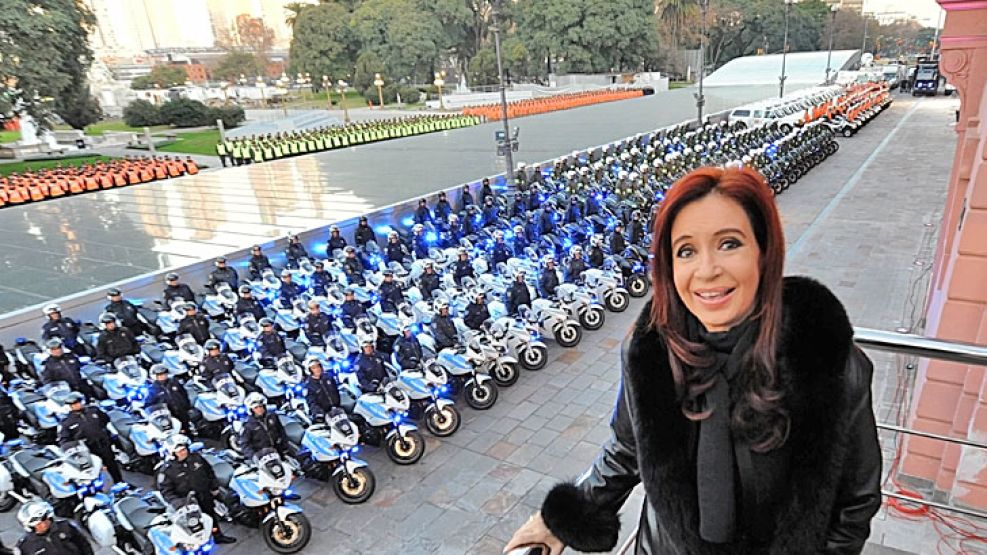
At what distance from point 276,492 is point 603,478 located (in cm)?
516

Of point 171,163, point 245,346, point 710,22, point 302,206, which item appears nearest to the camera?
point 245,346

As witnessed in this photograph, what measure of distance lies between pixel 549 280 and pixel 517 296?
2.93ft

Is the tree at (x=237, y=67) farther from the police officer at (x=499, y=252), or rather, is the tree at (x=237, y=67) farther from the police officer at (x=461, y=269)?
the police officer at (x=461, y=269)

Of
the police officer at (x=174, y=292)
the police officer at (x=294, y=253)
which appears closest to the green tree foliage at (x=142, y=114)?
the police officer at (x=294, y=253)

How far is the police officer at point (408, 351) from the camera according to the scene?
807 cm

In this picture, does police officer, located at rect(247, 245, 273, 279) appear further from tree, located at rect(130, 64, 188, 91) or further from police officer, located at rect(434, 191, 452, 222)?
tree, located at rect(130, 64, 188, 91)

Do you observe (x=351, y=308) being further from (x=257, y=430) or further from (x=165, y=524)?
(x=165, y=524)

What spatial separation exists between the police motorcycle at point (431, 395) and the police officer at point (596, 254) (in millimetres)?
4844

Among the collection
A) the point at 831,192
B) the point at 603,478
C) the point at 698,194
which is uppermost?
the point at 698,194

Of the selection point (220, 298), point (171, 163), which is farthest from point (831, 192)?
point (171, 163)

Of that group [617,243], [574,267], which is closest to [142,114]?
[617,243]

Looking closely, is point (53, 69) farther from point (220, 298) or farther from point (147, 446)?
point (147, 446)

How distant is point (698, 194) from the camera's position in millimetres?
1532

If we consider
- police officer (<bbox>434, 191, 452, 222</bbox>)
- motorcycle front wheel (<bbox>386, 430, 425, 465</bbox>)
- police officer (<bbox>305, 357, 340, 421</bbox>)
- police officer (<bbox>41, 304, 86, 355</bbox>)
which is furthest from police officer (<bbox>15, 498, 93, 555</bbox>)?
police officer (<bbox>434, 191, 452, 222</bbox>)
